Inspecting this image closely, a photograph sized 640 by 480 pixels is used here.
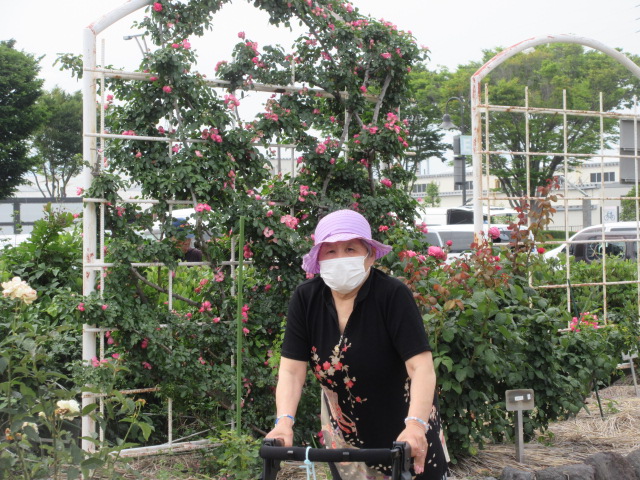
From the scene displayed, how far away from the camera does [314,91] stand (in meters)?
5.19

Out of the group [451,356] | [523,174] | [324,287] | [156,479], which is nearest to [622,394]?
[451,356]

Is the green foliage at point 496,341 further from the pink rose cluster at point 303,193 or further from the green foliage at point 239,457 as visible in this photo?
the green foliage at point 239,457

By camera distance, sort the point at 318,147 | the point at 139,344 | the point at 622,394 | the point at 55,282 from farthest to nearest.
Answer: the point at 622,394 < the point at 55,282 < the point at 318,147 < the point at 139,344

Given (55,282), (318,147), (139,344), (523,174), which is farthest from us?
(523,174)

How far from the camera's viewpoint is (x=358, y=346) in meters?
2.54

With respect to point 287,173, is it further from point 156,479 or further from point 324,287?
point 324,287

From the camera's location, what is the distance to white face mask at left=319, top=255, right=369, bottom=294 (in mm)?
2520

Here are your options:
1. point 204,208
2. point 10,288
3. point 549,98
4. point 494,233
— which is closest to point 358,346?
point 10,288

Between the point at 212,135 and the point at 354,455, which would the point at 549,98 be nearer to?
the point at 212,135

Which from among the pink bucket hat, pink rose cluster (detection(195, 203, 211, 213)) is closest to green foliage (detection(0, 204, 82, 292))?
pink rose cluster (detection(195, 203, 211, 213))

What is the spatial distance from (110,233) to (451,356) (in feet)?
7.25

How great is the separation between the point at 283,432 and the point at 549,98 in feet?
93.5

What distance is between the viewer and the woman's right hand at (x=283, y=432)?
2340 millimetres

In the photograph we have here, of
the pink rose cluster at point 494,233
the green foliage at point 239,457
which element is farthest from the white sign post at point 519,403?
the green foliage at point 239,457
